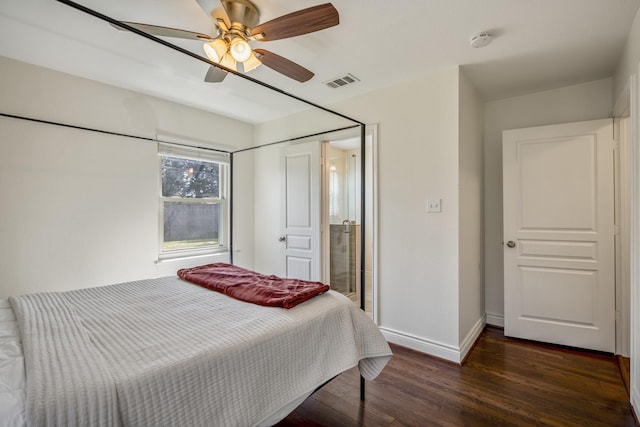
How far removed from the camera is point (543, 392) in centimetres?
202

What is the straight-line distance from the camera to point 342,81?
2.73m

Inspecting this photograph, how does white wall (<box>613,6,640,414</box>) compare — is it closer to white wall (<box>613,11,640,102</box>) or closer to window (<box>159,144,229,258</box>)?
white wall (<box>613,11,640,102</box>)

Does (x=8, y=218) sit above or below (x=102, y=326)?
above

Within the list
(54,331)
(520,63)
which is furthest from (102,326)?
(520,63)

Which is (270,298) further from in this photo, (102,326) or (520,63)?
(520,63)

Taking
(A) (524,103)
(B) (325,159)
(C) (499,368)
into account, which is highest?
(A) (524,103)

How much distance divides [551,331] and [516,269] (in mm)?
615

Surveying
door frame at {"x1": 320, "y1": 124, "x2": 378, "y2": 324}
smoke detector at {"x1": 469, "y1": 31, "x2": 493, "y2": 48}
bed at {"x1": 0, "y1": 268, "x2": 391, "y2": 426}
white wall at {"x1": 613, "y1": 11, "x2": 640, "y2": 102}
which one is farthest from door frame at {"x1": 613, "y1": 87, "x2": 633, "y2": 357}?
bed at {"x1": 0, "y1": 268, "x2": 391, "y2": 426}

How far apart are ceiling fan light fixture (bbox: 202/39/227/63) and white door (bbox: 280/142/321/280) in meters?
1.70

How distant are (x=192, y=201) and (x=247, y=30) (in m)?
2.35

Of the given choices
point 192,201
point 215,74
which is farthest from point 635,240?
point 192,201

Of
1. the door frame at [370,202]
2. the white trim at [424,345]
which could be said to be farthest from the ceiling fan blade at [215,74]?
the white trim at [424,345]

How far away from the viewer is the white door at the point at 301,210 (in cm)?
340

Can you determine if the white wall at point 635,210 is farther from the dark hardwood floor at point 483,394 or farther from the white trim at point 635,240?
the dark hardwood floor at point 483,394
